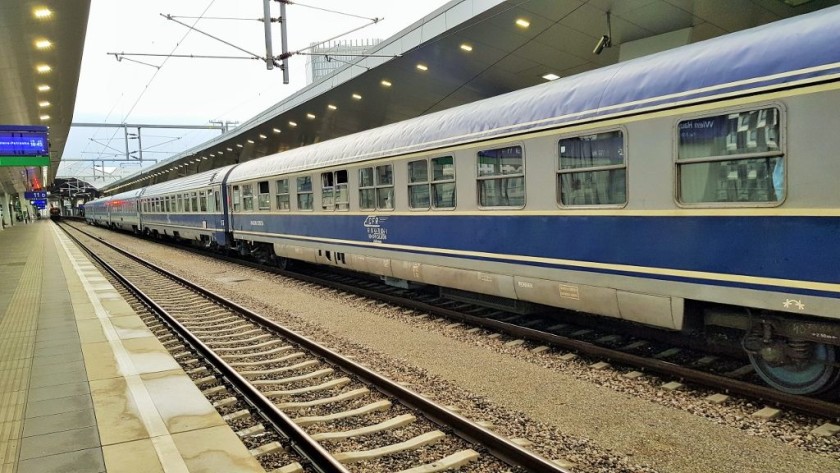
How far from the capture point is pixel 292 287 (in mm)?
12750

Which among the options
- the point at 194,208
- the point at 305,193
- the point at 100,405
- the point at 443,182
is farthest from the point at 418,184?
the point at 194,208

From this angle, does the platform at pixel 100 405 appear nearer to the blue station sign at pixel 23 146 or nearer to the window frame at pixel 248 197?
the window frame at pixel 248 197

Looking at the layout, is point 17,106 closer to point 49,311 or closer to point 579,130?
point 49,311

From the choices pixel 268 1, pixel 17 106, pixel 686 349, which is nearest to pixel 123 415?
pixel 686 349

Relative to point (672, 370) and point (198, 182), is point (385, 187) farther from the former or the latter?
point (198, 182)

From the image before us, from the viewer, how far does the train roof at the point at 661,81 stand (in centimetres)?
454

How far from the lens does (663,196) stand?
5520 mm

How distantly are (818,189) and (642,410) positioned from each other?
2.29 meters

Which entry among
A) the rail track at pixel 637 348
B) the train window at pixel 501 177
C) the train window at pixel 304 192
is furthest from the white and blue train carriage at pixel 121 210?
the train window at pixel 501 177

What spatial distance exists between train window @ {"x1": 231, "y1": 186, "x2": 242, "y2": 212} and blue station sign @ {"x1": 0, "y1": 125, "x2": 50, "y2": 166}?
7.65 meters

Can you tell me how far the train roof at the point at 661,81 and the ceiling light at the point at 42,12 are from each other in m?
7.97

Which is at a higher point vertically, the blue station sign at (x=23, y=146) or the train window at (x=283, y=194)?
the blue station sign at (x=23, y=146)

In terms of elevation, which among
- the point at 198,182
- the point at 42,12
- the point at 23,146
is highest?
the point at 42,12

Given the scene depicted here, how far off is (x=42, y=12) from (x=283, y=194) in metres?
6.25
